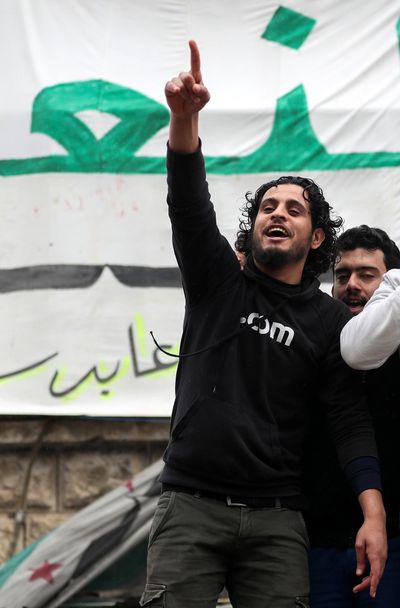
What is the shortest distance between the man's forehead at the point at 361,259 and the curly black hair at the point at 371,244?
13mm

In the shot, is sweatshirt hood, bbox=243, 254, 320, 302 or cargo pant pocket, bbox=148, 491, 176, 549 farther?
sweatshirt hood, bbox=243, 254, 320, 302

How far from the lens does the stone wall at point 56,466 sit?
464 centimetres

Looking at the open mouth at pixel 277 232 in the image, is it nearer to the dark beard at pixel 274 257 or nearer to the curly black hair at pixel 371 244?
the dark beard at pixel 274 257

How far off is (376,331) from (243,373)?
0.34m

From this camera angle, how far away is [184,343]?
2.74 metres

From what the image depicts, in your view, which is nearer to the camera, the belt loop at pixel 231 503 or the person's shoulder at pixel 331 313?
the belt loop at pixel 231 503

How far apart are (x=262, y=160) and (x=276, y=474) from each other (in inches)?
97.7

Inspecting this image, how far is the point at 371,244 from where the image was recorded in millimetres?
3180

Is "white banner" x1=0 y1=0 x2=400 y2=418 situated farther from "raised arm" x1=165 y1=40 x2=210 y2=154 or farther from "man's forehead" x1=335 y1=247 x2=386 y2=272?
"raised arm" x1=165 y1=40 x2=210 y2=154

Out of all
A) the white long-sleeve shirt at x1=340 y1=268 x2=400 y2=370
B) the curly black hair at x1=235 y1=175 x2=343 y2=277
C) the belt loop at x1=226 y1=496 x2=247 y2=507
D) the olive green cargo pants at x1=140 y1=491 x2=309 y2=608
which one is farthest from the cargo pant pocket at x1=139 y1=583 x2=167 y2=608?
the curly black hair at x1=235 y1=175 x2=343 y2=277

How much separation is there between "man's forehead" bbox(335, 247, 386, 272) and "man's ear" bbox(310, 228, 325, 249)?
178 millimetres

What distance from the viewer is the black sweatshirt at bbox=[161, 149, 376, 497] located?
2586mm

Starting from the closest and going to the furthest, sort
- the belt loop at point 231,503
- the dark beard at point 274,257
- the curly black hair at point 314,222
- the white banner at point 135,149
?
the belt loop at point 231,503 → the dark beard at point 274,257 → the curly black hair at point 314,222 → the white banner at point 135,149

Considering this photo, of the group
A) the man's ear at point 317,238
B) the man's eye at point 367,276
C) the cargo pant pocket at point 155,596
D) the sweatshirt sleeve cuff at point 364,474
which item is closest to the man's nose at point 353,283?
the man's eye at point 367,276
